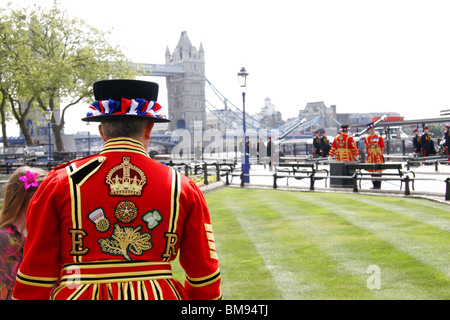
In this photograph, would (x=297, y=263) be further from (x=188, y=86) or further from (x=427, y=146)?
(x=188, y=86)

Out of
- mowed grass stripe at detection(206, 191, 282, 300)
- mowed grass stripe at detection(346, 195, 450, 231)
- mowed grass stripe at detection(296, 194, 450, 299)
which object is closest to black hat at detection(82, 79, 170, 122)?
mowed grass stripe at detection(206, 191, 282, 300)

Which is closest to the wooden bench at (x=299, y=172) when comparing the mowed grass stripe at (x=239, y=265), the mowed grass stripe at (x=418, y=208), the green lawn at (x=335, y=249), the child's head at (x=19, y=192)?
the mowed grass stripe at (x=418, y=208)

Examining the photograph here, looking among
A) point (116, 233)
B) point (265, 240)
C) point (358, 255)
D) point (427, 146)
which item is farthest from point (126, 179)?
point (427, 146)

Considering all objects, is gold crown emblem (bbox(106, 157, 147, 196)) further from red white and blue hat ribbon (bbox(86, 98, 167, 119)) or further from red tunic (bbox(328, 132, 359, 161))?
red tunic (bbox(328, 132, 359, 161))

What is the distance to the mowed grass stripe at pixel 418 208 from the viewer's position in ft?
31.1

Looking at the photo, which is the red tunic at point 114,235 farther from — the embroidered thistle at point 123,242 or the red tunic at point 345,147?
the red tunic at point 345,147

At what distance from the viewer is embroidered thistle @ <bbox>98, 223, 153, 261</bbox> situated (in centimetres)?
254

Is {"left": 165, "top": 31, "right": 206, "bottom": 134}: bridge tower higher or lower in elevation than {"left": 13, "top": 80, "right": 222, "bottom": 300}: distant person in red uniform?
higher

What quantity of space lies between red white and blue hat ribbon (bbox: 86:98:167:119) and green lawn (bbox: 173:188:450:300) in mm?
3588

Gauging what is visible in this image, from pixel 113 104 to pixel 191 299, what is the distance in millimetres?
1125

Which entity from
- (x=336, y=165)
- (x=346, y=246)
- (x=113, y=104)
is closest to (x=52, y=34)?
(x=336, y=165)

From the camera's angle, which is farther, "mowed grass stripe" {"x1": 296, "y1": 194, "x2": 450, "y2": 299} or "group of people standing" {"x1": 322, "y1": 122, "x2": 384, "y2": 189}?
"group of people standing" {"x1": 322, "y1": 122, "x2": 384, "y2": 189}

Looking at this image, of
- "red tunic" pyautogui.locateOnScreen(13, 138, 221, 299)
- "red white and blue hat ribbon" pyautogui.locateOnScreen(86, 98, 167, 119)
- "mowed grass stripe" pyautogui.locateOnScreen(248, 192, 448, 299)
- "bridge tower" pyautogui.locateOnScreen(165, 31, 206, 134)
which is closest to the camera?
"red tunic" pyautogui.locateOnScreen(13, 138, 221, 299)

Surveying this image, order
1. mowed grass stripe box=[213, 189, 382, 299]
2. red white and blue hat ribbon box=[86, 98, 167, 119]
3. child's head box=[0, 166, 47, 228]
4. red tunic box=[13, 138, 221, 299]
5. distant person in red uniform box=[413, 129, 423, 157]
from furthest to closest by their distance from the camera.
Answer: distant person in red uniform box=[413, 129, 423, 157] → mowed grass stripe box=[213, 189, 382, 299] → child's head box=[0, 166, 47, 228] → red white and blue hat ribbon box=[86, 98, 167, 119] → red tunic box=[13, 138, 221, 299]
